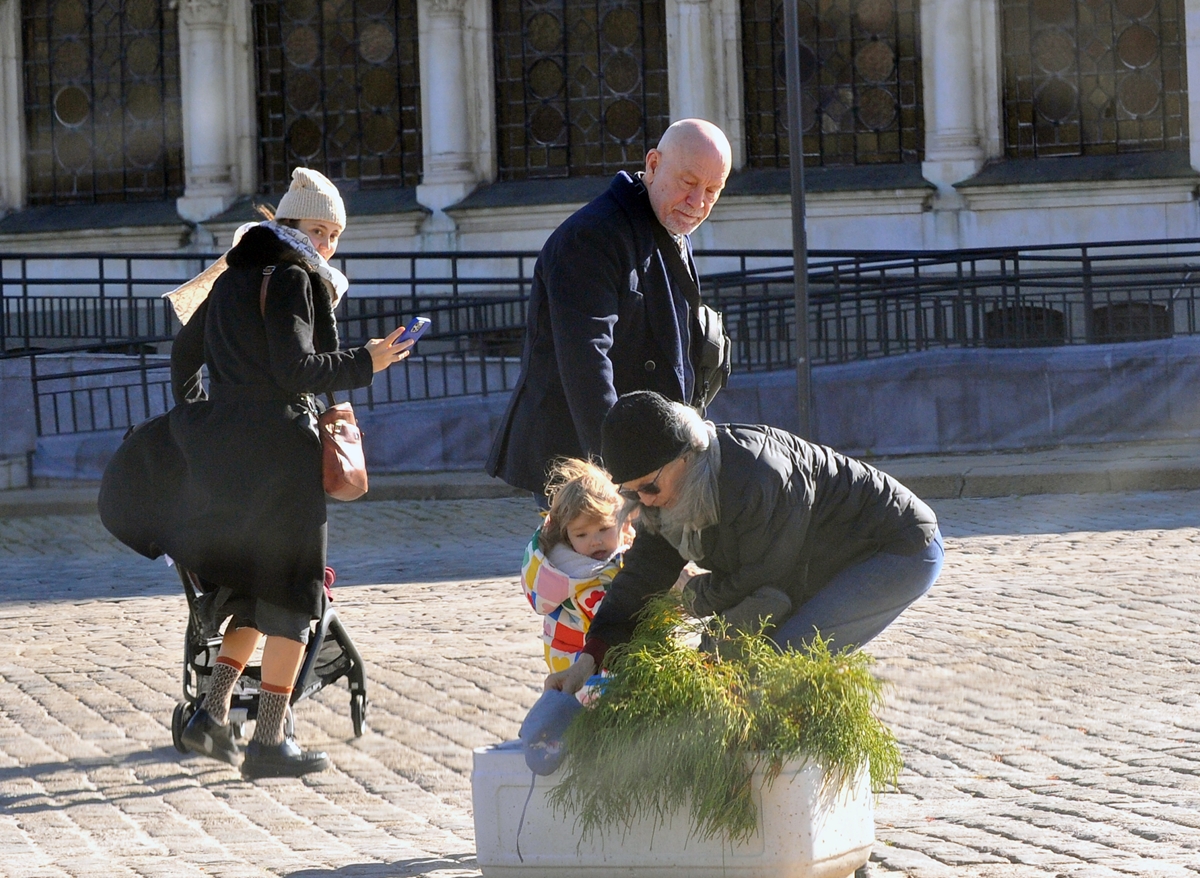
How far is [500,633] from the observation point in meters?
8.73

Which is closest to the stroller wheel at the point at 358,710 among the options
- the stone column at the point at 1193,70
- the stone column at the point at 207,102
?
the stone column at the point at 1193,70

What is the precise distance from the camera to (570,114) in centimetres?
2612

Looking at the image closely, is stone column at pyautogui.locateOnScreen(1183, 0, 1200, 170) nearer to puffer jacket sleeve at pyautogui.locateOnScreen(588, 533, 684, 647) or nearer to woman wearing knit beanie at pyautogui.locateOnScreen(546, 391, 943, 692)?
woman wearing knit beanie at pyautogui.locateOnScreen(546, 391, 943, 692)

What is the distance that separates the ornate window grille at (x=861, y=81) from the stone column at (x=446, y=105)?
14.7 feet

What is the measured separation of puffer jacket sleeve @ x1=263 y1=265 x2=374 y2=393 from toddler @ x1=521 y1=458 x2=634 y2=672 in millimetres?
959

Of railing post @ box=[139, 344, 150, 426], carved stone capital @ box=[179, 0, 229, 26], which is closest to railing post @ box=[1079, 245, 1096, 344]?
railing post @ box=[139, 344, 150, 426]

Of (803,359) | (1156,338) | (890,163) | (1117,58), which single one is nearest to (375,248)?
(890,163)

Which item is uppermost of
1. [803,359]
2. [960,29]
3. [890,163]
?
[960,29]

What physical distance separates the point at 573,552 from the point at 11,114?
83.3ft

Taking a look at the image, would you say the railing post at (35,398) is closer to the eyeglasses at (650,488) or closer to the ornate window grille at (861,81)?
the ornate window grille at (861,81)

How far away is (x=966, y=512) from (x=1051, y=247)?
6.02 meters

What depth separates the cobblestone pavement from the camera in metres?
4.95

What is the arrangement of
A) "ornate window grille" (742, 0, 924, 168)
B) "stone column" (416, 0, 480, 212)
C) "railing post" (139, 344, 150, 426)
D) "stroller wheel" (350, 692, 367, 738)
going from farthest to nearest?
1. "stone column" (416, 0, 480, 212)
2. "ornate window grille" (742, 0, 924, 168)
3. "railing post" (139, 344, 150, 426)
4. "stroller wheel" (350, 692, 367, 738)

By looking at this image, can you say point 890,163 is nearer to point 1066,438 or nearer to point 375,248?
point 375,248
